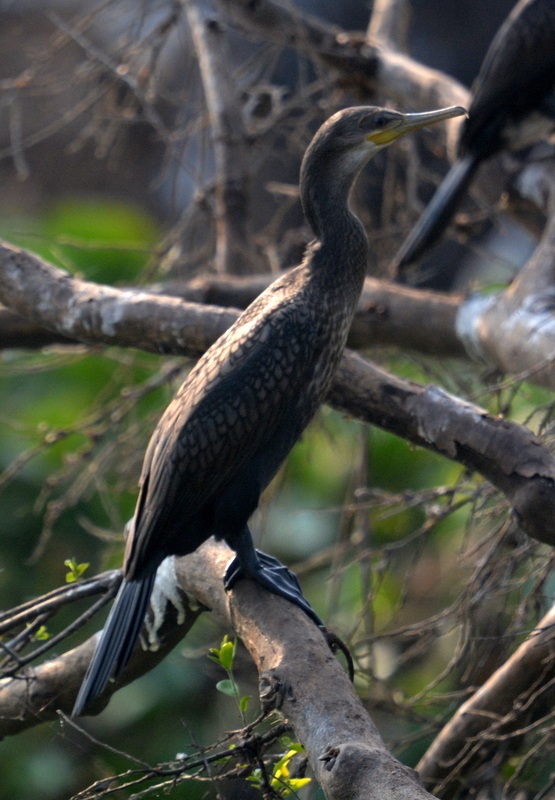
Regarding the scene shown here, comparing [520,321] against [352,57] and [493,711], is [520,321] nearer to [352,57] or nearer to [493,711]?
[493,711]

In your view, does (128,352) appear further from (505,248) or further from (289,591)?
(505,248)

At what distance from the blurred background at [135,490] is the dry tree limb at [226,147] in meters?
0.11

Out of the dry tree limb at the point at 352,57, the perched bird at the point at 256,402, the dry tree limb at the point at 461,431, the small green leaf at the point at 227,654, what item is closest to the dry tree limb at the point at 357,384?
the dry tree limb at the point at 461,431

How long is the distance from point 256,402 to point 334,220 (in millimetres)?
476

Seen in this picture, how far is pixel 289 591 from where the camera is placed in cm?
172

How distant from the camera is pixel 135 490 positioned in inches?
128

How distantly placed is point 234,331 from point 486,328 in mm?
1260

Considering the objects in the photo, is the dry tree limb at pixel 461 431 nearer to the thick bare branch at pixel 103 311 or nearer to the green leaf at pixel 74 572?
the thick bare branch at pixel 103 311

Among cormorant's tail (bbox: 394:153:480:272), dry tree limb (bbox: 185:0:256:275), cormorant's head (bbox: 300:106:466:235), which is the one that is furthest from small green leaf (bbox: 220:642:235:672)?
cormorant's tail (bbox: 394:153:480:272)

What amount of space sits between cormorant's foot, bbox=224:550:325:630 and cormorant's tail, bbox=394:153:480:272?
181cm

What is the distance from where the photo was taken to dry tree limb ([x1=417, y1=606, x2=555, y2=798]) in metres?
2.02

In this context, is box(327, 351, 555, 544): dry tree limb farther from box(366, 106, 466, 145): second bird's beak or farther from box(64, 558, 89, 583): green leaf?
box(64, 558, 89, 583): green leaf

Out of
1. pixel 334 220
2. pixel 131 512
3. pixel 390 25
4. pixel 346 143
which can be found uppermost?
pixel 390 25

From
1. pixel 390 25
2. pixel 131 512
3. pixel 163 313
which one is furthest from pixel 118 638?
pixel 390 25
